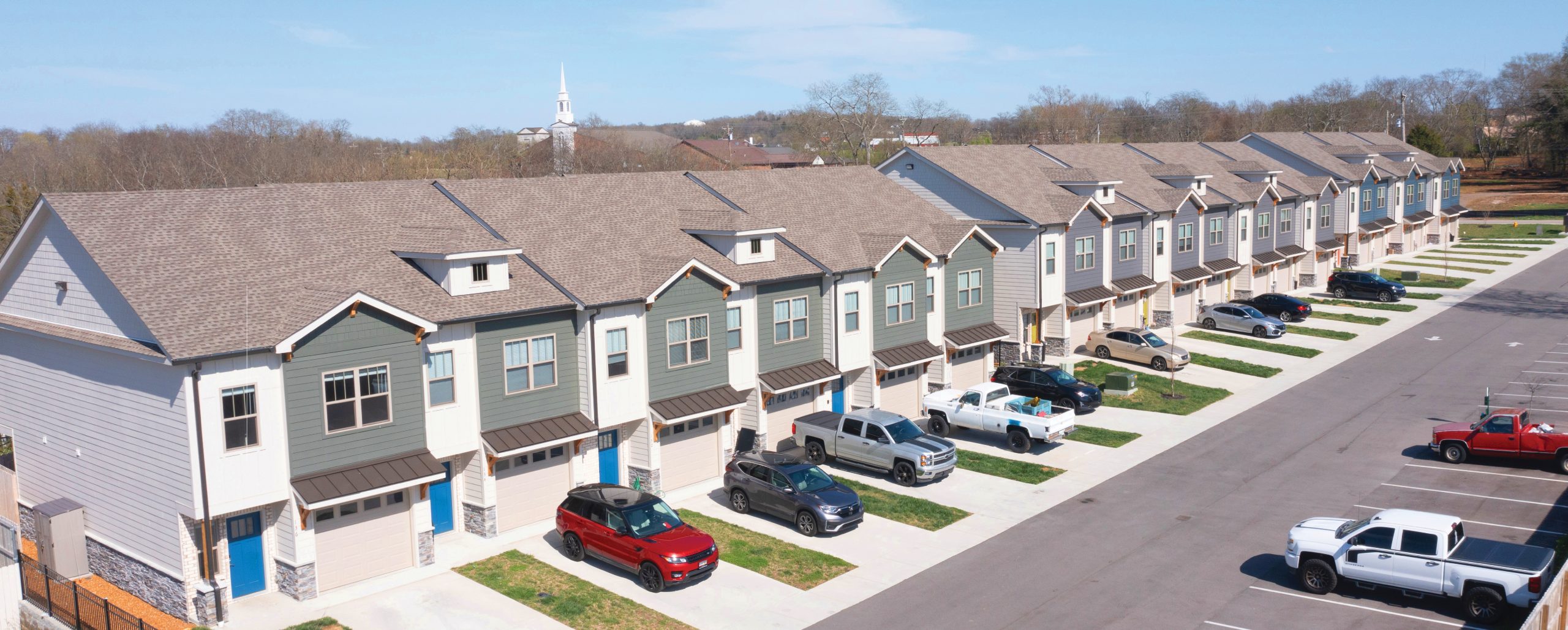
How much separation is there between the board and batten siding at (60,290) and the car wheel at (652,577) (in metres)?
10.9

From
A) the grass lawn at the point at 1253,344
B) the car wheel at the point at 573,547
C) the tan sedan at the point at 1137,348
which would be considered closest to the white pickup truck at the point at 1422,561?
the car wheel at the point at 573,547

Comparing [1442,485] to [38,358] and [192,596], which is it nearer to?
→ [192,596]

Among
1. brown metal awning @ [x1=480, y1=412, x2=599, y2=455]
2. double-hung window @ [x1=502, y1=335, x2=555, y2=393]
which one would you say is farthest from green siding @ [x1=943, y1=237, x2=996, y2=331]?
double-hung window @ [x1=502, y1=335, x2=555, y2=393]

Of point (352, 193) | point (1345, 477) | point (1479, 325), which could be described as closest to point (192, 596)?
point (352, 193)

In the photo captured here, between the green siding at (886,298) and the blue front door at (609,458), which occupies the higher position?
the green siding at (886,298)

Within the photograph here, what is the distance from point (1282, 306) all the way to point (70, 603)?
52588 mm

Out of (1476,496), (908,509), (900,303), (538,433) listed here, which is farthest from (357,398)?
(1476,496)

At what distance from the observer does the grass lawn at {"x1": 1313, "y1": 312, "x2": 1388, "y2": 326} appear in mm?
55594

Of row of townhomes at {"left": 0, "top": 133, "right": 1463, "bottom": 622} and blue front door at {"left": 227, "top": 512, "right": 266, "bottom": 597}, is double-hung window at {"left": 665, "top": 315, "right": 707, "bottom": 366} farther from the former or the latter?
blue front door at {"left": 227, "top": 512, "right": 266, "bottom": 597}

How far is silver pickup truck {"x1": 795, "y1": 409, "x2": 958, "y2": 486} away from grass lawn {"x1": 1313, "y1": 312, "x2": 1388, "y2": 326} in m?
33.0

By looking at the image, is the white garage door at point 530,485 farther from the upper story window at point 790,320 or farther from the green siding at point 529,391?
the upper story window at point 790,320

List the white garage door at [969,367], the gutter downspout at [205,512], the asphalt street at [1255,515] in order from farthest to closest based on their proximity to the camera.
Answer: the white garage door at [969,367], the asphalt street at [1255,515], the gutter downspout at [205,512]

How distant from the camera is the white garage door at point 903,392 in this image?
3762cm

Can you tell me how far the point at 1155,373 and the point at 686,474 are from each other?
22.5m
